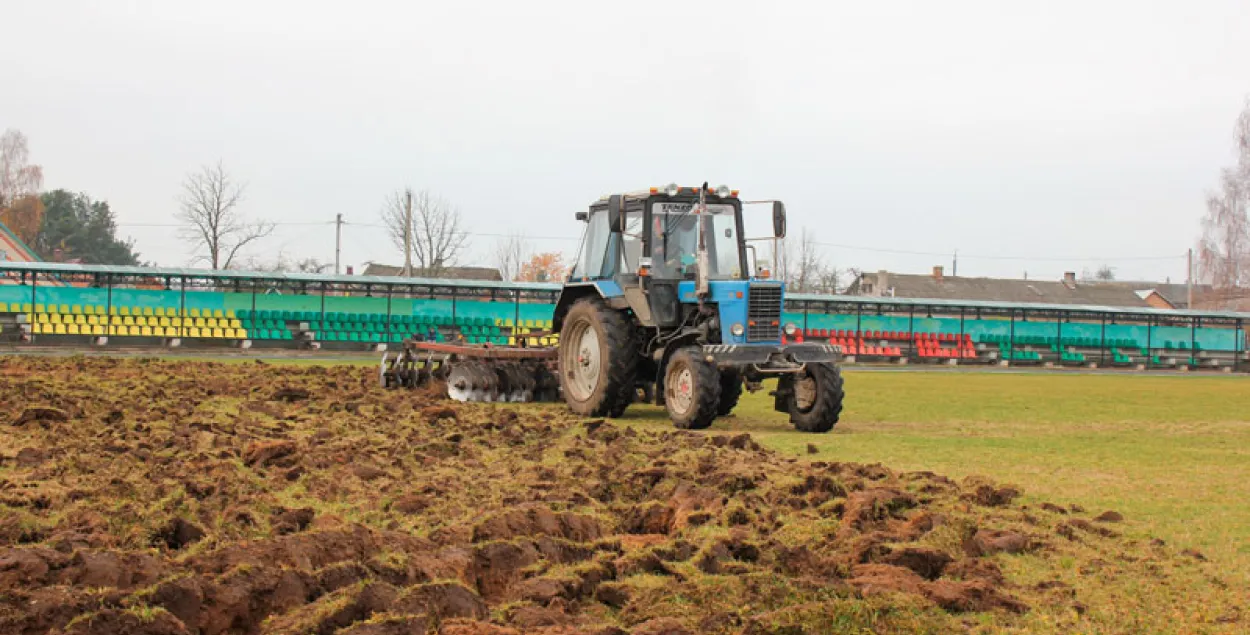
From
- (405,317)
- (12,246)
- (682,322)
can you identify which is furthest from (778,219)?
(12,246)

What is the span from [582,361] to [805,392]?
10.5 ft

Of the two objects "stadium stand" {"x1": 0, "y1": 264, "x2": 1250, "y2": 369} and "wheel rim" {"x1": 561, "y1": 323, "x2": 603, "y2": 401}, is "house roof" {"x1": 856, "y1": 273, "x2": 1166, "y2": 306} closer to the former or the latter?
"stadium stand" {"x1": 0, "y1": 264, "x2": 1250, "y2": 369}

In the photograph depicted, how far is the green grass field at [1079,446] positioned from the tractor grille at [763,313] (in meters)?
1.14

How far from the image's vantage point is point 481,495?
299 inches

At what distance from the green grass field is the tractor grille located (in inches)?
44.9

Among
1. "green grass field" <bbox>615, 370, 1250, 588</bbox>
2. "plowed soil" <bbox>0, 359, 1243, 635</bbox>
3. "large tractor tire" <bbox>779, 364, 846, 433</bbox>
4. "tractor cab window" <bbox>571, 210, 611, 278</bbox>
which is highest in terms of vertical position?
"tractor cab window" <bbox>571, 210, 611, 278</bbox>

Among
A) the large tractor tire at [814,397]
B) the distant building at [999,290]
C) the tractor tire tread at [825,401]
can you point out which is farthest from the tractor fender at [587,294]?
the distant building at [999,290]

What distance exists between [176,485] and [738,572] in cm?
403

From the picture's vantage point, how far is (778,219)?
45.2ft

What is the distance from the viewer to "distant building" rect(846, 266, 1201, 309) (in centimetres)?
8131

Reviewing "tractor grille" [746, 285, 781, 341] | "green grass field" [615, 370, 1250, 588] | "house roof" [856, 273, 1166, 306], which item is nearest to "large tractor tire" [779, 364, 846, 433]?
"green grass field" [615, 370, 1250, 588]

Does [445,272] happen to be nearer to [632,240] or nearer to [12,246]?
[12,246]

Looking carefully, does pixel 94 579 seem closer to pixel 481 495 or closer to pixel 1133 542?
pixel 481 495

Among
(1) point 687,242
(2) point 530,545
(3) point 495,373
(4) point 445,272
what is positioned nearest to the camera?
(2) point 530,545
